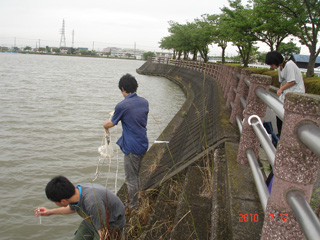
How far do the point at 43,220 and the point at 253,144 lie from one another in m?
3.92

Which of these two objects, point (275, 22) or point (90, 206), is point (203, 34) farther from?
point (90, 206)

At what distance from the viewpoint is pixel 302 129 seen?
132 cm

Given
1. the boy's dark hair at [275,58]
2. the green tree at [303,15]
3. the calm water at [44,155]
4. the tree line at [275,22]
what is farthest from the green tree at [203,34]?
the boy's dark hair at [275,58]

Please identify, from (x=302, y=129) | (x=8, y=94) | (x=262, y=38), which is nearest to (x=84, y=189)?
(x=302, y=129)

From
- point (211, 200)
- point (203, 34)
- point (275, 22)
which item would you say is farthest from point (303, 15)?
point (203, 34)

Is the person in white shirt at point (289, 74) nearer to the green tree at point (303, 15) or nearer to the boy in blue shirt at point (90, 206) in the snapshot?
the boy in blue shirt at point (90, 206)

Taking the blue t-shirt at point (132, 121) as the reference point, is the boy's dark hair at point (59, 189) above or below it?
below

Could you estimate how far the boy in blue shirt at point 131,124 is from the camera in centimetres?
416

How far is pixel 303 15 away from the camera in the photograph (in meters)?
19.5

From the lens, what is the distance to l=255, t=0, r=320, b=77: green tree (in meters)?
19.0

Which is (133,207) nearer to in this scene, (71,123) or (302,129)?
(302,129)

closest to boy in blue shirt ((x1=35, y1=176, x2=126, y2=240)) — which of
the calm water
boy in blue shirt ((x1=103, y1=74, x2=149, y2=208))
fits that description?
the calm water

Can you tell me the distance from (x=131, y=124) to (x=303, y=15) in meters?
19.1

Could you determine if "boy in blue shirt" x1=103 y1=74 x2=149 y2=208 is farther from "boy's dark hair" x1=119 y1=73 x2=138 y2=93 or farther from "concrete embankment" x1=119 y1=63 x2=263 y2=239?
"concrete embankment" x1=119 y1=63 x2=263 y2=239
